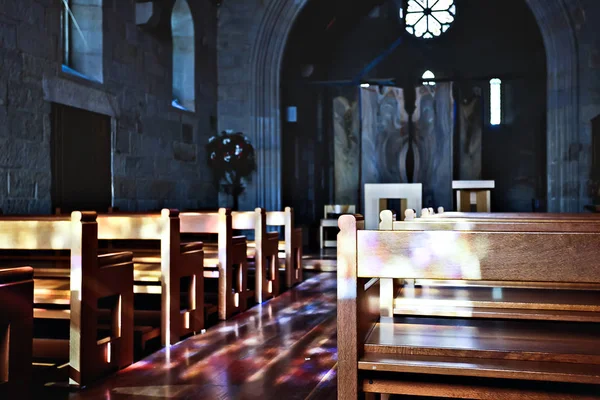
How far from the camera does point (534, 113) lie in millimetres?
11000

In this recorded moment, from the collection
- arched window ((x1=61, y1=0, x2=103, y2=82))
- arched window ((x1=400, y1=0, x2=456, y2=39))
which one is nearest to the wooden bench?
arched window ((x1=61, y1=0, x2=103, y2=82))

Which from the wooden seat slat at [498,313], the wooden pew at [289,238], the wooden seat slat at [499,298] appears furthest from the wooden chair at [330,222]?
the wooden seat slat at [498,313]

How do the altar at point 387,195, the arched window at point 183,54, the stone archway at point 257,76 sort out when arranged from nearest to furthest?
1. the altar at point 387,195
2. the arched window at point 183,54
3. the stone archway at point 257,76

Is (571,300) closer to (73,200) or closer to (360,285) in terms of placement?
(360,285)

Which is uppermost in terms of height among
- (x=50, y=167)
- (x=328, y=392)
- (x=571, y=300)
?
(x=50, y=167)

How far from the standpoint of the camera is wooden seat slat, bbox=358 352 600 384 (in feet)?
4.57

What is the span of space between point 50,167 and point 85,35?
5.15 ft

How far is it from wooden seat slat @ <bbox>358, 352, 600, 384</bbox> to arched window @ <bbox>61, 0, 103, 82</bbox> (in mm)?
5290

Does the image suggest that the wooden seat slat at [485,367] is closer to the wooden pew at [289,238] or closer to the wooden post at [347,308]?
the wooden post at [347,308]

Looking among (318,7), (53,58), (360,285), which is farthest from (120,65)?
(360,285)

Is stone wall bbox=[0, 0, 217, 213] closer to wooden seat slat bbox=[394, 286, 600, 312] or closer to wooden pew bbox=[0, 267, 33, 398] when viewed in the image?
wooden pew bbox=[0, 267, 33, 398]

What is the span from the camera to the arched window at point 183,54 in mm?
8141

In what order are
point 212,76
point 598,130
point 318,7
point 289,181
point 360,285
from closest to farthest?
1. point 360,285
2. point 598,130
3. point 212,76
4. point 318,7
5. point 289,181

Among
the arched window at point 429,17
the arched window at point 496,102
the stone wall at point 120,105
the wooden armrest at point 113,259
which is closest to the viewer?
the wooden armrest at point 113,259
